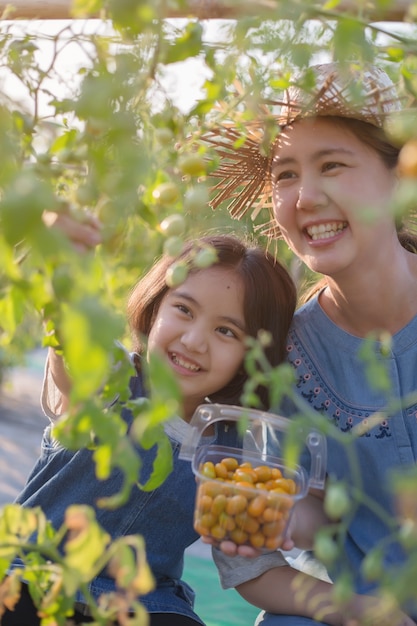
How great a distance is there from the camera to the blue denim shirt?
66.0 inches

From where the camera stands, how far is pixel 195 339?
1.59 meters

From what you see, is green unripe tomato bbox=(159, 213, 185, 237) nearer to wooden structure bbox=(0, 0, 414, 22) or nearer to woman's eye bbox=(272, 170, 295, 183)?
wooden structure bbox=(0, 0, 414, 22)

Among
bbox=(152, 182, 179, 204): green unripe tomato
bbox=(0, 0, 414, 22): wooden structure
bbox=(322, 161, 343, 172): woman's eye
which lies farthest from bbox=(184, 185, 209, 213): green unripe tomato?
bbox=(322, 161, 343, 172): woman's eye

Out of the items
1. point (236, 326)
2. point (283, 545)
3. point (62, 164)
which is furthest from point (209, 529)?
point (62, 164)

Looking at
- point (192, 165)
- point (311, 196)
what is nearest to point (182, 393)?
point (311, 196)

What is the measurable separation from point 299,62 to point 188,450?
72 cm

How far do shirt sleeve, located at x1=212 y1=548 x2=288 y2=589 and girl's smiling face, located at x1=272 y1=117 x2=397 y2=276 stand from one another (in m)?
0.52

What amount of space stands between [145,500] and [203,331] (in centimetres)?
35

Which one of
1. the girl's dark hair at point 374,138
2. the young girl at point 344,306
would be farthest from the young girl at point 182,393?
the girl's dark hair at point 374,138

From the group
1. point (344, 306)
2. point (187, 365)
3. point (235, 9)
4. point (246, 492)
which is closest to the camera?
point (235, 9)

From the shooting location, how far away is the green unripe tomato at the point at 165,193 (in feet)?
2.89

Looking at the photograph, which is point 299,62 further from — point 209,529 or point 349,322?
point 349,322

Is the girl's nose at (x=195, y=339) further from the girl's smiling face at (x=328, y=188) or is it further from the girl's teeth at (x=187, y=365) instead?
the girl's smiling face at (x=328, y=188)

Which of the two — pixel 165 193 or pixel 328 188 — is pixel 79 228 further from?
pixel 328 188
